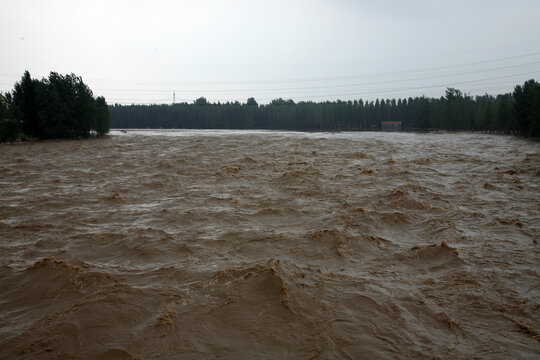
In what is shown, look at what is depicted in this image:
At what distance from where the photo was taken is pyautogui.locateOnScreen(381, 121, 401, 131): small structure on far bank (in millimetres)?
119500

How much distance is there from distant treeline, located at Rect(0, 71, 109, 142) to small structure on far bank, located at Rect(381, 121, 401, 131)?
96.2 meters

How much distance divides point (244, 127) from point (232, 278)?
5771 inches

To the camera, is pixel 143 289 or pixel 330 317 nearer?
pixel 330 317

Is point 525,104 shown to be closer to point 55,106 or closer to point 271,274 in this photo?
point 271,274

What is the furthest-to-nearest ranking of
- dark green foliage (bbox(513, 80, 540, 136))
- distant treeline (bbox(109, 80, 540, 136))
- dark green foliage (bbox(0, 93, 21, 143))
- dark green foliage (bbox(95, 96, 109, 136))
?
1. distant treeline (bbox(109, 80, 540, 136))
2. dark green foliage (bbox(95, 96, 109, 136))
3. dark green foliage (bbox(513, 80, 540, 136))
4. dark green foliage (bbox(0, 93, 21, 143))

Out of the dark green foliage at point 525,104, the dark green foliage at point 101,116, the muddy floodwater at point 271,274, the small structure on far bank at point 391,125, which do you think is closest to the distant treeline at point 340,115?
the small structure on far bank at point 391,125

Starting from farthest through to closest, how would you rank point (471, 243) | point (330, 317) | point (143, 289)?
1. point (471, 243)
2. point (143, 289)
3. point (330, 317)

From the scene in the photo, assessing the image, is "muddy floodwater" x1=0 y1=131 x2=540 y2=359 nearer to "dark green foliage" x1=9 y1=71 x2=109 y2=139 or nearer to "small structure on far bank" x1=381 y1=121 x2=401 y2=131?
"dark green foliage" x1=9 y1=71 x2=109 y2=139

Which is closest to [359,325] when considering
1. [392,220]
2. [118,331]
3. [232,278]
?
[232,278]

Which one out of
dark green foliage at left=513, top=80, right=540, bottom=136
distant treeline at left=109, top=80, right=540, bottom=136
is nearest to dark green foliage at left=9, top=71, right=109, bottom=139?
dark green foliage at left=513, top=80, right=540, bottom=136

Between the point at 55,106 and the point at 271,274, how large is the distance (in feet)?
191

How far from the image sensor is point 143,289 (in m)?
5.19

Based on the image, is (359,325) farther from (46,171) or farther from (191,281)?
(46,171)

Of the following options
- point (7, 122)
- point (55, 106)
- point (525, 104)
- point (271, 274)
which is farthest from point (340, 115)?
point (271, 274)
